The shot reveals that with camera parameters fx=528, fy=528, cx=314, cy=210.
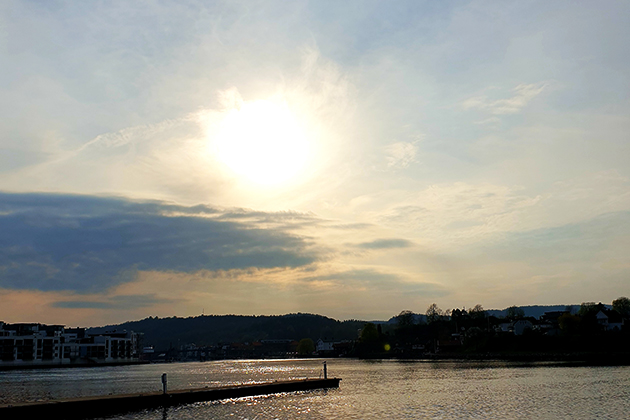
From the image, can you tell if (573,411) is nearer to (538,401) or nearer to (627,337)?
(538,401)

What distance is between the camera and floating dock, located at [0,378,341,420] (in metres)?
46.0

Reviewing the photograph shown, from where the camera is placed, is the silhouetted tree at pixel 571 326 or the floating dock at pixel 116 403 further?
the silhouetted tree at pixel 571 326

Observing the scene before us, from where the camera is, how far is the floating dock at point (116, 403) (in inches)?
1810

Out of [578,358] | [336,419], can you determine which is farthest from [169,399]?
[578,358]

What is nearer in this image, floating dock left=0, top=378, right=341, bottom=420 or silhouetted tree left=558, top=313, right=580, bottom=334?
floating dock left=0, top=378, right=341, bottom=420

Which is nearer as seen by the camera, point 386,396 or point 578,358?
point 386,396

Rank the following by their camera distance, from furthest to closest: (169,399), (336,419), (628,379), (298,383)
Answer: (628,379)
(298,383)
(169,399)
(336,419)

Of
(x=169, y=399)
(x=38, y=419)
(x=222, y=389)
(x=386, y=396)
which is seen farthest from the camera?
(x=386, y=396)

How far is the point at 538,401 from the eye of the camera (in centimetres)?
6047

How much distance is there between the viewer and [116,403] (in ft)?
172

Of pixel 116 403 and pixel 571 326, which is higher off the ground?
pixel 116 403

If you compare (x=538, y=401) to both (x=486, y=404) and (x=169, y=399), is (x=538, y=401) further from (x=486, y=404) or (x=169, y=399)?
(x=169, y=399)

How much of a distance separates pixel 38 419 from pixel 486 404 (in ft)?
147

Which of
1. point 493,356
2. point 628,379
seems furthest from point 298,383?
point 493,356
